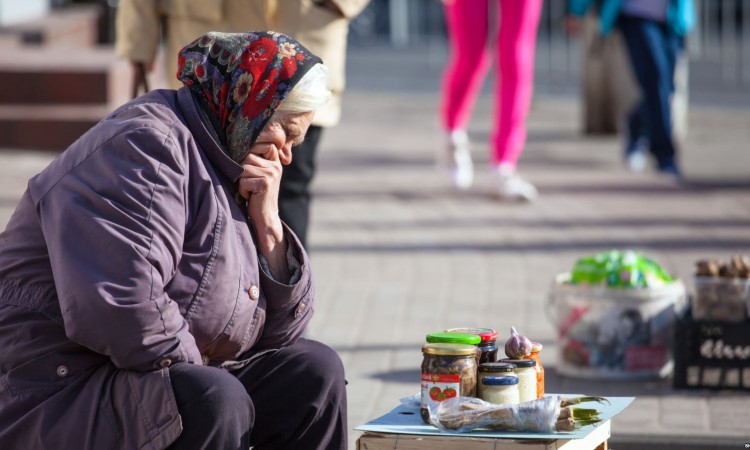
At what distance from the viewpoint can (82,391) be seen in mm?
2836

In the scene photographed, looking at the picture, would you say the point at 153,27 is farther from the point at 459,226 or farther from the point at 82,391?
the point at 459,226

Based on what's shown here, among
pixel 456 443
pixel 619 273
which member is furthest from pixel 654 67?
pixel 456 443

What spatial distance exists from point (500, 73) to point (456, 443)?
5.25 metres

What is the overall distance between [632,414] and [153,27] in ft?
6.74

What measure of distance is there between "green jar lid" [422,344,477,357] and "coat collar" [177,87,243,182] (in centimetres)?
56

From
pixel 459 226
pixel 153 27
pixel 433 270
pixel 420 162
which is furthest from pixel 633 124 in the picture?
pixel 153 27

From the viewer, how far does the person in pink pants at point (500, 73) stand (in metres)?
7.77

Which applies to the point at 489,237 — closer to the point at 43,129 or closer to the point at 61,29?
the point at 43,129

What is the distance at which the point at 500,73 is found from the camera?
7.92 metres

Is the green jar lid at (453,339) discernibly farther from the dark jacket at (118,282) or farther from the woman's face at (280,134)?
the woman's face at (280,134)

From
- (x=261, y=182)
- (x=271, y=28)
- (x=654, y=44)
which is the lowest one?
(x=654, y=44)

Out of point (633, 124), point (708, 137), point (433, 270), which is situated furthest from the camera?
point (708, 137)

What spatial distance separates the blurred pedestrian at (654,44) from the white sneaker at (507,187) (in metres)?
1.00

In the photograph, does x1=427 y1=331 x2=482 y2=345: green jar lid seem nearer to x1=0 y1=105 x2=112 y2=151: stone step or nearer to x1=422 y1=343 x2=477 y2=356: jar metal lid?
x1=422 y1=343 x2=477 y2=356: jar metal lid
